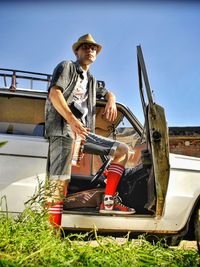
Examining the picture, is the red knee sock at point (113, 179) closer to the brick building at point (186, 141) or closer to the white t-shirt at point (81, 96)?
the white t-shirt at point (81, 96)

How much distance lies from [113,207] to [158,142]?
84 centimetres

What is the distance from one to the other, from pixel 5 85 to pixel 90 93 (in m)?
Result: 1.23

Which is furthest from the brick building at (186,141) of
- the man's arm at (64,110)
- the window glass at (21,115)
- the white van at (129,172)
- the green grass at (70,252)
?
the green grass at (70,252)

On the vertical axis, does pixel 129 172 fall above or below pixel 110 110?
below

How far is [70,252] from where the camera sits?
3.65 feet

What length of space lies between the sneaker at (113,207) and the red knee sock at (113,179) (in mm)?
68

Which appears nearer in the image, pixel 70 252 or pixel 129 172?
pixel 70 252

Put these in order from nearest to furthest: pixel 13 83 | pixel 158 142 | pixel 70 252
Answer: pixel 70 252, pixel 158 142, pixel 13 83


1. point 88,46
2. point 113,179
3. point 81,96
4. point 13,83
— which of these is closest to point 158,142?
point 113,179

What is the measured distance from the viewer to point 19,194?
10.2 ft

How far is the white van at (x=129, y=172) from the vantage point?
3146 millimetres

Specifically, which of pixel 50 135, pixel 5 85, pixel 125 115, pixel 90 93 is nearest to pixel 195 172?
pixel 125 115

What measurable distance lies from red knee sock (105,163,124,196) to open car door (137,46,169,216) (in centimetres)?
40

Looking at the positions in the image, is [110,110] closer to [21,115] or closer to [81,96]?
[81,96]
